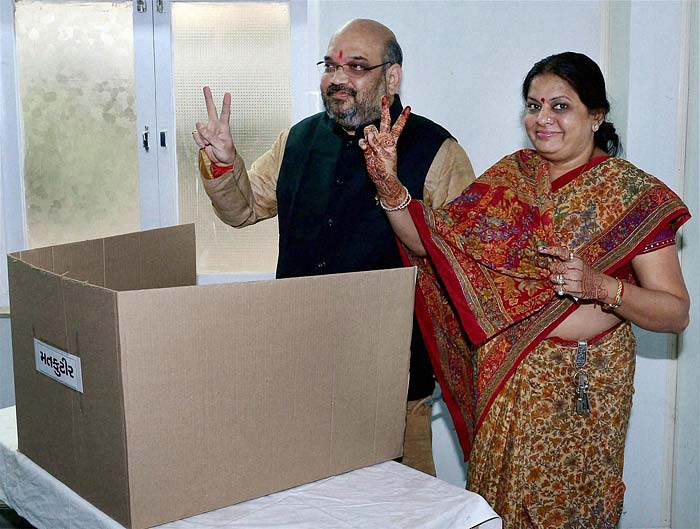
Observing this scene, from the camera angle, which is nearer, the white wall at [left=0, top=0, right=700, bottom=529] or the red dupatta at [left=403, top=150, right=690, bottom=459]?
the red dupatta at [left=403, top=150, right=690, bottom=459]

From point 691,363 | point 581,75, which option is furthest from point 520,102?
point 691,363

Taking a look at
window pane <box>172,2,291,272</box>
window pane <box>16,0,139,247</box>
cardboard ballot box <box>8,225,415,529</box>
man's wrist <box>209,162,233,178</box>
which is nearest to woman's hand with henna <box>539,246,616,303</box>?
cardboard ballot box <box>8,225,415,529</box>

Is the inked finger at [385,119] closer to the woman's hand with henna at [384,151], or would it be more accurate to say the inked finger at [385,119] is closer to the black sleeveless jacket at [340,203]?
the woman's hand with henna at [384,151]

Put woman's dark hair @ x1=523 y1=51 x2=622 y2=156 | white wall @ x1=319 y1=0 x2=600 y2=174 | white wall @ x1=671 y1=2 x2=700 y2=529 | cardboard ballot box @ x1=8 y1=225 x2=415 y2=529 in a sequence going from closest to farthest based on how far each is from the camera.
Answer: cardboard ballot box @ x1=8 y1=225 x2=415 y2=529 < woman's dark hair @ x1=523 y1=51 x2=622 y2=156 < white wall @ x1=671 y1=2 x2=700 y2=529 < white wall @ x1=319 y1=0 x2=600 y2=174

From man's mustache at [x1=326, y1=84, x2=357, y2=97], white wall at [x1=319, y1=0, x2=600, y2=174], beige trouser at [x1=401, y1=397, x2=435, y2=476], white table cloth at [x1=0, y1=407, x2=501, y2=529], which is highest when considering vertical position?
white wall at [x1=319, y1=0, x2=600, y2=174]

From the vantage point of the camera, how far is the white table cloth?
3.35ft

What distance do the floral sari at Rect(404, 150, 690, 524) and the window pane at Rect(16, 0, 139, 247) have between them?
1.44 meters

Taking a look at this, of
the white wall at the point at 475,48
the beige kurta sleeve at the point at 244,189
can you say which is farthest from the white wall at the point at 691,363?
the beige kurta sleeve at the point at 244,189

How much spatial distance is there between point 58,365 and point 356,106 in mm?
1074

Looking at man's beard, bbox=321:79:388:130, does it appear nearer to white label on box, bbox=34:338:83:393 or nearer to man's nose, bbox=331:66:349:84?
man's nose, bbox=331:66:349:84

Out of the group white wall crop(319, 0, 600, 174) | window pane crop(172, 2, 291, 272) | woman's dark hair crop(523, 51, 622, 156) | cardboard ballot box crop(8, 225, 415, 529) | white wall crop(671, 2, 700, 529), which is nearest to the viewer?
cardboard ballot box crop(8, 225, 415, 529)

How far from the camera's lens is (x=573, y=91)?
1.64 meters

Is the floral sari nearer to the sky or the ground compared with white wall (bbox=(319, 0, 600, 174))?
nearer to the ground

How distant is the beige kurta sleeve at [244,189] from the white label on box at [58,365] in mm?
882
